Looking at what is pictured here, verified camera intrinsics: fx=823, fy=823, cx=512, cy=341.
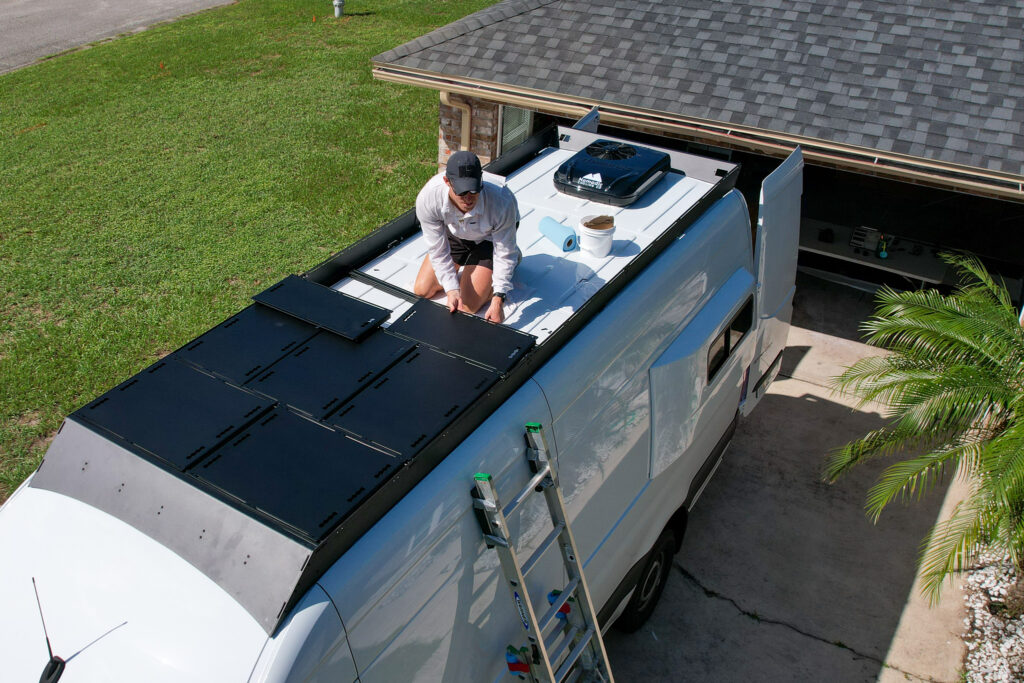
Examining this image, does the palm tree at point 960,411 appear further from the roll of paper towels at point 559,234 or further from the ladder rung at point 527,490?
the ladder rung at point 527,490

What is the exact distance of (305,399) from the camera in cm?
382

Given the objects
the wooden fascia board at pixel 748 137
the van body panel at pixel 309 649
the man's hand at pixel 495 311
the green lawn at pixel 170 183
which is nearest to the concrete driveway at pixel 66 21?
the green lawn at pixel 170 183

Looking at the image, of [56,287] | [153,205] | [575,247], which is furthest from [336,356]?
[153,205]

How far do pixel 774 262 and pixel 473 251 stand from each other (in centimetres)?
306

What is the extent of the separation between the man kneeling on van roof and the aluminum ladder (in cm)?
115

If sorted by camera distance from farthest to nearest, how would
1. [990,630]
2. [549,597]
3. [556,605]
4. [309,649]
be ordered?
[990,630] < [549,597] < [556,605] < [309,649]

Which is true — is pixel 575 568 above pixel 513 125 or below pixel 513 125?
below

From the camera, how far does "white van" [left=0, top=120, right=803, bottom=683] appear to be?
304 centimetres

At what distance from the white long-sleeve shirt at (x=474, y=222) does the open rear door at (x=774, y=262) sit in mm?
2393

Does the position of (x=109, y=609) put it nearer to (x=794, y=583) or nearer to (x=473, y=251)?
(x=473, y=251)

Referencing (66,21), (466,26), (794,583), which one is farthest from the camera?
(66,21)

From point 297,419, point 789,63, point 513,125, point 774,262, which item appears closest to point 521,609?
point 297,419

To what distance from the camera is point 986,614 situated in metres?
6.36

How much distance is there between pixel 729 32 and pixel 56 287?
8887 millimetres
